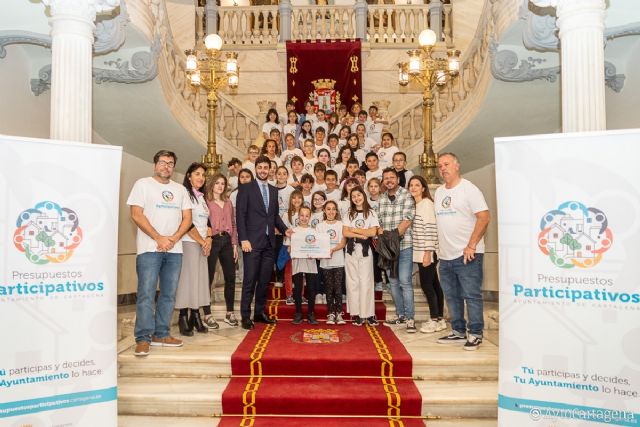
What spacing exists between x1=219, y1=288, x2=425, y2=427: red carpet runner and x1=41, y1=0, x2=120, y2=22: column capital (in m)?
3.59

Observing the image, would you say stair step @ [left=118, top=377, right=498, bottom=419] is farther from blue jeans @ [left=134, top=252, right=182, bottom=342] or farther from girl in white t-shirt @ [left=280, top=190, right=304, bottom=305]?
girl in white t-shirt @ [left=280, top=190, right=304, bottom=305]

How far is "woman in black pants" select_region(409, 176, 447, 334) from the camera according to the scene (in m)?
5.64

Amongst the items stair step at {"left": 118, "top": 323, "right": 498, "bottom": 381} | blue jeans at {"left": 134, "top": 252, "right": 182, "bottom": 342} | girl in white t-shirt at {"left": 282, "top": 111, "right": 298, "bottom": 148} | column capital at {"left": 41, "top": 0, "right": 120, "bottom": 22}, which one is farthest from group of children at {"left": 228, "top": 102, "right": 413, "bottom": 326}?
column capital at {"left": 41, "top": 0, "right": 120, "bottom": 22}

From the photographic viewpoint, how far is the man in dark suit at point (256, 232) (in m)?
5.84

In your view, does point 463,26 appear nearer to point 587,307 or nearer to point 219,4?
point 219,4

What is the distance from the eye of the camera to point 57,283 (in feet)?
11.0

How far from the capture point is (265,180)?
6.02 meters

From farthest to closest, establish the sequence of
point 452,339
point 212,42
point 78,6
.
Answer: point 212,42 → point 452,339 → point 78,6

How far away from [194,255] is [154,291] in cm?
68

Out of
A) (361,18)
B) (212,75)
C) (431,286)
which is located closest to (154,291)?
(431,286)

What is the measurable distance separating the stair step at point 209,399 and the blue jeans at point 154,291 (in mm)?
593

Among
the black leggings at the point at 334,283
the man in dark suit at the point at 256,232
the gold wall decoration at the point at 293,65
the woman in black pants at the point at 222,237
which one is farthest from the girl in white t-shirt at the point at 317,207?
the gold wall decoration at the point at 293,65

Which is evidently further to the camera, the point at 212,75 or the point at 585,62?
the point at 212,75

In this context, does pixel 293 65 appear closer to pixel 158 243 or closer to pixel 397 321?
pixel 397 321
